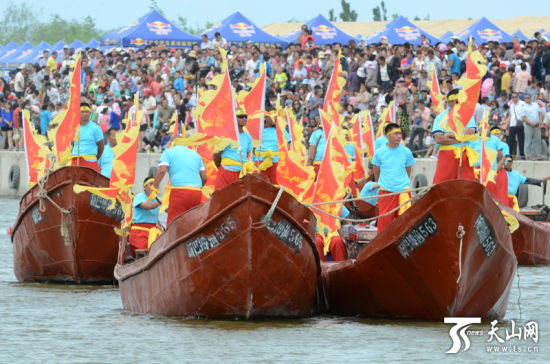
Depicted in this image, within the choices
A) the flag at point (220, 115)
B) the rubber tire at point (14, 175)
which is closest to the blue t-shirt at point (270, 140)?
the flag at point (220, 115)

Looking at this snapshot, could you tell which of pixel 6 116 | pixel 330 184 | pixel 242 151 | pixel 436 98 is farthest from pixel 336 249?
pixel 6 116

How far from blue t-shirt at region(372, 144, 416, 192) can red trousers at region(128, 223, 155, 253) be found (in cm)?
296

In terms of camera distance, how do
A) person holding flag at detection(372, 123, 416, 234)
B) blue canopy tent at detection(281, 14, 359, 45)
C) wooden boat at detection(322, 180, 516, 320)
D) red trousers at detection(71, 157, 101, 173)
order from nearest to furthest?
1. wooden boat at detection(322, 180, 516, 320)
2. person holding flag at detection(372, 123, 416, 234)
3. red trousers at detection(71, 157, 101, 173)
4. blue canopy tent at detection(281, 14, 359, 45)

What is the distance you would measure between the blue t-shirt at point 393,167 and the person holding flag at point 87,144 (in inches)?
174

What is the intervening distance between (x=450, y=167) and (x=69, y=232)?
5.38 metres

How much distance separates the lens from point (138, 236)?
14891 mm

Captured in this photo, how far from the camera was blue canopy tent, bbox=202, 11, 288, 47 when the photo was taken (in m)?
36.8

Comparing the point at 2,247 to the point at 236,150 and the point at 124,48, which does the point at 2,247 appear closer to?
the point at 236,150

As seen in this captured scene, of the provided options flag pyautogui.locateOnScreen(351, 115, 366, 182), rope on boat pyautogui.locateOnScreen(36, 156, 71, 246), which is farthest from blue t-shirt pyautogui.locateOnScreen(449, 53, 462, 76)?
rope on boat pyautogui.locateOnScreen(36, 156, 71, 246)

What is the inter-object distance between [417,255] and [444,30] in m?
41.5

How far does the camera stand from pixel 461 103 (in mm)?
12648

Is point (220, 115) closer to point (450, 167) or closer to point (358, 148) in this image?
point (450, 167)

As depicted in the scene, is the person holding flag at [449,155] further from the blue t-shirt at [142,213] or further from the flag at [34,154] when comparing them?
the flag at [34,154]

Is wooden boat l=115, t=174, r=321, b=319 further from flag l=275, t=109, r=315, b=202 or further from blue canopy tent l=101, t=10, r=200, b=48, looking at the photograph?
blue canopy tent l=101, t=10, r=200, b=48
